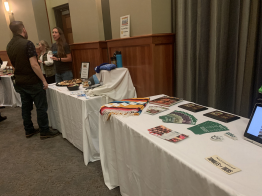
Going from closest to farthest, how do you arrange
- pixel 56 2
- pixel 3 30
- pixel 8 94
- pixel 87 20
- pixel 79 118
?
pixel 79 118 < pixel 87 20 < pixel 8 94 < pixel 56 2 < pixel 3 30

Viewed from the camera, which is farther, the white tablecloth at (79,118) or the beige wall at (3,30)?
the beige wall at (3,30)

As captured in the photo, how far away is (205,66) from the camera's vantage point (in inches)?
76.4

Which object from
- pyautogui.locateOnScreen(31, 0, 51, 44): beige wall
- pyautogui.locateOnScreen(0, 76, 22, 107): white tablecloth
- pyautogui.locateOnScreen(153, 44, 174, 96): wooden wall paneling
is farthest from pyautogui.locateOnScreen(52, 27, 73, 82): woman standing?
pyautogui.locateOnScreen(31, 0, 51, 44): beige wall

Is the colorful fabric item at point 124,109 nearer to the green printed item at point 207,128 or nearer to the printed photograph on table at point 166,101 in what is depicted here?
the printed photograph on table at point 166,101

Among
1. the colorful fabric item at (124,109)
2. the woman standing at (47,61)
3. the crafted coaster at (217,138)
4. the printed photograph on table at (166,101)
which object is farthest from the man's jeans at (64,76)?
the crafted coaster at (217,138)

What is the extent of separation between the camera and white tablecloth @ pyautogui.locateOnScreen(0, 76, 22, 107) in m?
4.23

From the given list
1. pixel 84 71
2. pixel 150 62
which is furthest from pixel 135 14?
pixel 84 71

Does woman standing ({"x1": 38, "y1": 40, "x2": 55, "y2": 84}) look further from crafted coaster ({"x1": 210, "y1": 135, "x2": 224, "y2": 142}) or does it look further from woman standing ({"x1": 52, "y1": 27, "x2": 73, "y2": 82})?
crafted coaster ({"x1": 210, "y1": 135, "x2": 224, "y2": 142})

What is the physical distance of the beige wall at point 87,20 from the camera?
9.39ft

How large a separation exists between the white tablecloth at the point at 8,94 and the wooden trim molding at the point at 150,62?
120 inches

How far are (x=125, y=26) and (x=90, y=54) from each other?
996 mm

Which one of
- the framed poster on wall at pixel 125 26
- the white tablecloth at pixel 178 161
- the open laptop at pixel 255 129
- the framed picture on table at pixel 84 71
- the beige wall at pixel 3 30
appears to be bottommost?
the white tablecloth at pixel 178 161

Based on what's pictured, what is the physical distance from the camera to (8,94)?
14.2 ft

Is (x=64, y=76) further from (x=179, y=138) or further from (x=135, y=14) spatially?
(x=179, y=138)
